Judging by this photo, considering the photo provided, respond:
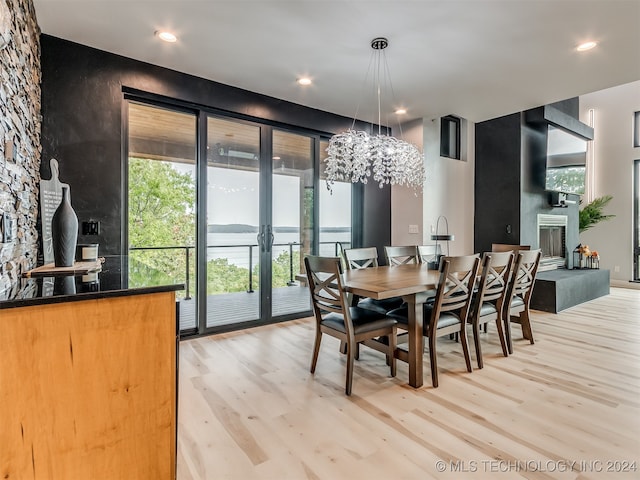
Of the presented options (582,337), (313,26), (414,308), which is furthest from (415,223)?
(313,26)

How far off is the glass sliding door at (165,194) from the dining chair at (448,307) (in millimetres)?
2486

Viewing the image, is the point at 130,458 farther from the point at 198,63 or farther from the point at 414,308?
the point at 198,63

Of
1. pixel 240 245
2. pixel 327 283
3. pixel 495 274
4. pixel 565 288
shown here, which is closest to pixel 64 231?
pixel 327 283

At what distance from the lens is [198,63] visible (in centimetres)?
338

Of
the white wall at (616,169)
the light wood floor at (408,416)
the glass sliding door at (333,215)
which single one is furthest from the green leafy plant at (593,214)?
the glass sliding door at (333,215)

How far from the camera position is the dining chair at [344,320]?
249cm

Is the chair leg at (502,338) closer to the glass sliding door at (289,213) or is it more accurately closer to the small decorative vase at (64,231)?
the glass sliding door at (289,213)

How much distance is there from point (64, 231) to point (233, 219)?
2.26 metres

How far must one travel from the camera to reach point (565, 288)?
4.97 m

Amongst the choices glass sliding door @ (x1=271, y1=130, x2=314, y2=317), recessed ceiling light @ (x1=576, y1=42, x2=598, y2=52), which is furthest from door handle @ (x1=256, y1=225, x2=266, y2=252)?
recessed ceiling light @ (x1=576, y1=42, x2=598, y2=52)

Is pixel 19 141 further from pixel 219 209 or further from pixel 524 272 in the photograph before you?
pixel 524 272

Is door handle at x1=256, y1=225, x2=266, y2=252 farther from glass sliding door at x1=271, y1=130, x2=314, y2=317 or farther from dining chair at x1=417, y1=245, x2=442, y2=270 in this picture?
dining chair at x1=417, y1=245, x2=442, y2=270

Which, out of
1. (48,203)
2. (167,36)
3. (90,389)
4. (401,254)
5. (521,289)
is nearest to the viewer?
(90,389)

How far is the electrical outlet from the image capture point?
3.07 metres
